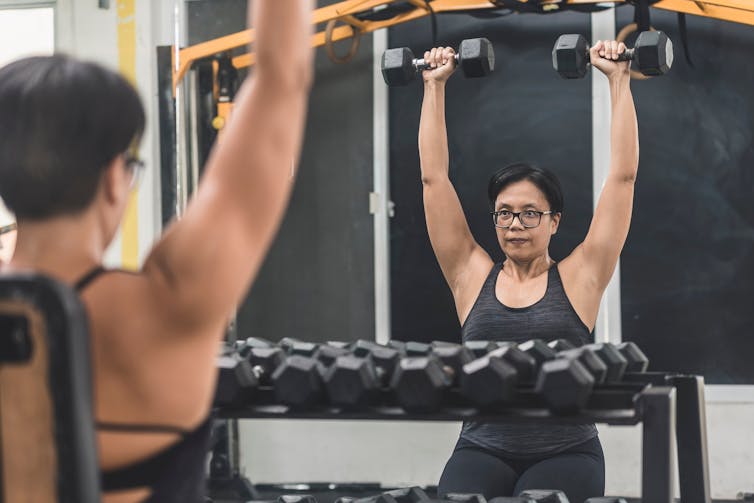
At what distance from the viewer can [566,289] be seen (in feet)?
8.63

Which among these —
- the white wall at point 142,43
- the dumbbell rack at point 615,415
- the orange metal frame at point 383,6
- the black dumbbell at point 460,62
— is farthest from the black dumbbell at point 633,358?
the white wall at point 142,43

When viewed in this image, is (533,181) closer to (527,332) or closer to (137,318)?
(527,332)

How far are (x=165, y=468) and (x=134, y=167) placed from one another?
307mm

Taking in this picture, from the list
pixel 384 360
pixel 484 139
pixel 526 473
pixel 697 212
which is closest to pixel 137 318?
pixel 384 360

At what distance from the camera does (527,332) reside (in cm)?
257

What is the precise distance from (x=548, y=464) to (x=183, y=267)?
1652 mm

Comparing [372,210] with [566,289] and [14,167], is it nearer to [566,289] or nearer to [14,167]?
[566,289]

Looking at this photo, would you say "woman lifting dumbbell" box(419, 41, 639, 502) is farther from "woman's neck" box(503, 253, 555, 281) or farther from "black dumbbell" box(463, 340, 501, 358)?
"black dumbbell" box(463, 340, 501, 358)

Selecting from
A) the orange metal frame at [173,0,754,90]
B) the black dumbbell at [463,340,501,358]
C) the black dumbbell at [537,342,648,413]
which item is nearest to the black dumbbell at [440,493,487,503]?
the black dumbbell at [463,340,501,358]

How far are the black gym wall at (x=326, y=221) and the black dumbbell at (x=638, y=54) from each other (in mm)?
1854

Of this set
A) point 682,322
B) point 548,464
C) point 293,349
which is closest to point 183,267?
point 293,349

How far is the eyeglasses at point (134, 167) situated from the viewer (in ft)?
3.32

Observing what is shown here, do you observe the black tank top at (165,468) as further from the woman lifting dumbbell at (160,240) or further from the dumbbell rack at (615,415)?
the dumbbell rack at (615,415)

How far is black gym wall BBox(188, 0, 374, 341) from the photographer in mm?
4457
